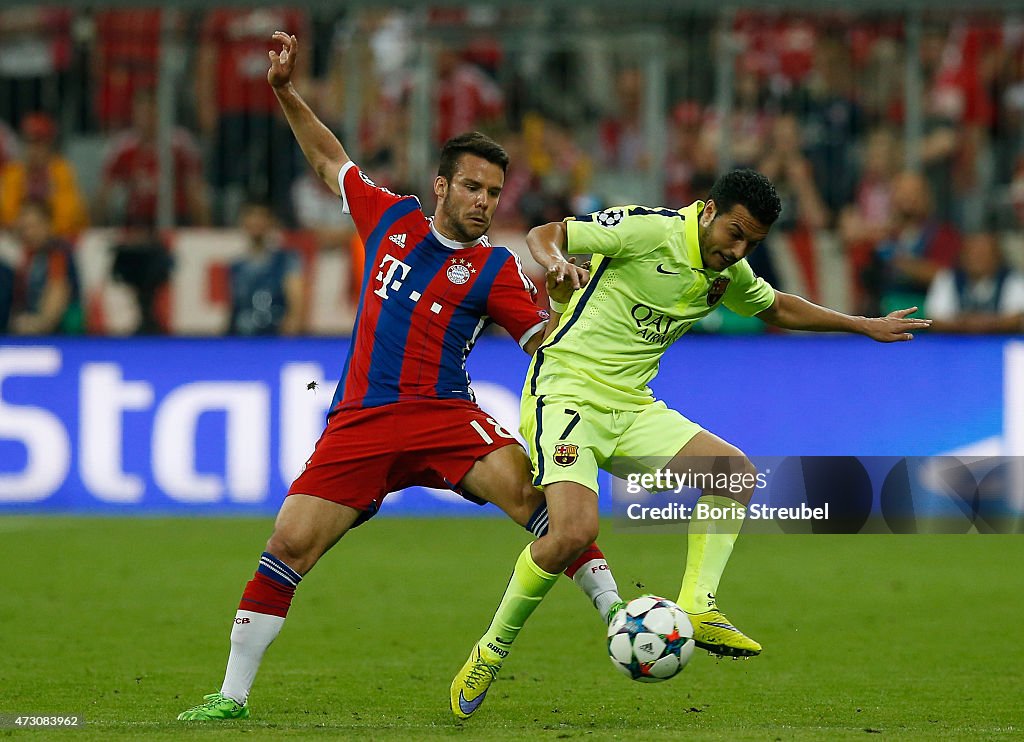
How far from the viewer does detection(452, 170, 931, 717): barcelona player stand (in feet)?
22.1

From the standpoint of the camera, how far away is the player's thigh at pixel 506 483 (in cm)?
682

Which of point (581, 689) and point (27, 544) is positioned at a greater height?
point (581, 689)

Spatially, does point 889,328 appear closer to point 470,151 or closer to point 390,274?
point 470,151

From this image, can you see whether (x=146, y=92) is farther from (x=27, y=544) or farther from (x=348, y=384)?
(x=348, y=384)

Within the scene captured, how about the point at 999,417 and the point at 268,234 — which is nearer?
the point at 999,417

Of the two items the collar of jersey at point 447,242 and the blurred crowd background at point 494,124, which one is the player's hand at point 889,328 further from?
the blurred crowd background at point 494,124

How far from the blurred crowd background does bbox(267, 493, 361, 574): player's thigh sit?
26.7ft

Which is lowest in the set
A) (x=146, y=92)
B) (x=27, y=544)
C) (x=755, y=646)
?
(x=27, y=544)

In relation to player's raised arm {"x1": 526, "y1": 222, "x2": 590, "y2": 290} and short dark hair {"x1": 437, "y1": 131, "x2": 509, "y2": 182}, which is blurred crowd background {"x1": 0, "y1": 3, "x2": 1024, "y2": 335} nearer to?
short dark hair {"x1": 437, "y1": 131, "x2": 509, "y2": 182}

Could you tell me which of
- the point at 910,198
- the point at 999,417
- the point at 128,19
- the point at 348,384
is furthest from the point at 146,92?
the point at 348,384

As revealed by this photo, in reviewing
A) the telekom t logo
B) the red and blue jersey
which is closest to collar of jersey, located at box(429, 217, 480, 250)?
the red and blue jersey

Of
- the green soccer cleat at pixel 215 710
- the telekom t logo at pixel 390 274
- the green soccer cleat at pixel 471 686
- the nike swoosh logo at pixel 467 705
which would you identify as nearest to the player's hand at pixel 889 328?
the telekom t logo at pixel 390 274

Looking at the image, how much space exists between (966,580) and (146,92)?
28.1 feet

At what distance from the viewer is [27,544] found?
12164mm
